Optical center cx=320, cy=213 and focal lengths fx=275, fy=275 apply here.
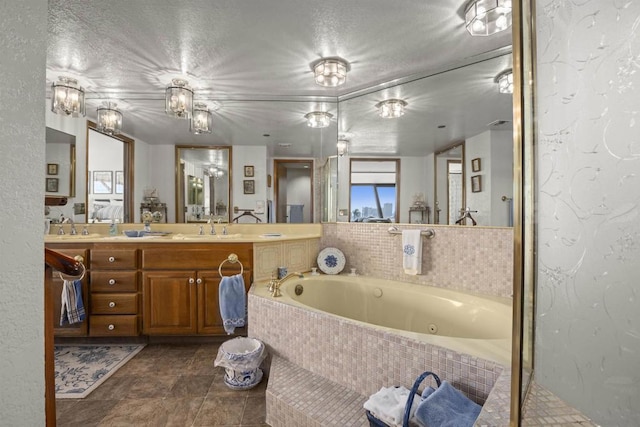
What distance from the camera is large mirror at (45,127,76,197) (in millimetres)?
2500

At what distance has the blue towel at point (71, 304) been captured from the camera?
2.11 m

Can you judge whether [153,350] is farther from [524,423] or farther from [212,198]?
[524,423]

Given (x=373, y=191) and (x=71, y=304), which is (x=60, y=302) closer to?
(x=71, y=304)

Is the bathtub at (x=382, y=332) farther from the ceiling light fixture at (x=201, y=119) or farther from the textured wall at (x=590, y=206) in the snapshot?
the ceiling light fixture at (x=201, y=119)

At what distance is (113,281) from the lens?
2250 millimetres

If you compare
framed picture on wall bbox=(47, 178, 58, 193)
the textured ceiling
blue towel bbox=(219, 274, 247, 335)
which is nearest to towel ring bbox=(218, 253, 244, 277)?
blue towel bbox=(219, 274, 247, 335)

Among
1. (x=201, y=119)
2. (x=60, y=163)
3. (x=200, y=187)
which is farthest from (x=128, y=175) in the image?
(x=201, y=119)

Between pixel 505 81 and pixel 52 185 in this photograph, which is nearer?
pixel 505 81

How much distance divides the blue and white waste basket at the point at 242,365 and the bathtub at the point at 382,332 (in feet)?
0.33

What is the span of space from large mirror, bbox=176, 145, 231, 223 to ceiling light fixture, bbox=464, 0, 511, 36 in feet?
7.70

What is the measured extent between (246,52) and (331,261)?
1850mm

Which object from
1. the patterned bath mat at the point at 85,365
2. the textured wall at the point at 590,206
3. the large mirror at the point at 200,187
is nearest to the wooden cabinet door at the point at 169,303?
the patterned bath mat at the point at 85,365

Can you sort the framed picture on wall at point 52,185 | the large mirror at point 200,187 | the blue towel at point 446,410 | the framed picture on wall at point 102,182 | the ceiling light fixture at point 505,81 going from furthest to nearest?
the large mirror at point 200,187, the framed picture on wall at point 102,182, the framed picture on wall at point 52,185, the ceiling light fixture at point 505,81, the blue towel at point 446,410

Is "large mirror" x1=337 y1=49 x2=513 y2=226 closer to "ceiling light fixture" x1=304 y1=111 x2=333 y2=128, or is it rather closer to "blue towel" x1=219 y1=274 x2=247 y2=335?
"ceiling light fixture" x1=304 y1=111 x2=333 y2=128
